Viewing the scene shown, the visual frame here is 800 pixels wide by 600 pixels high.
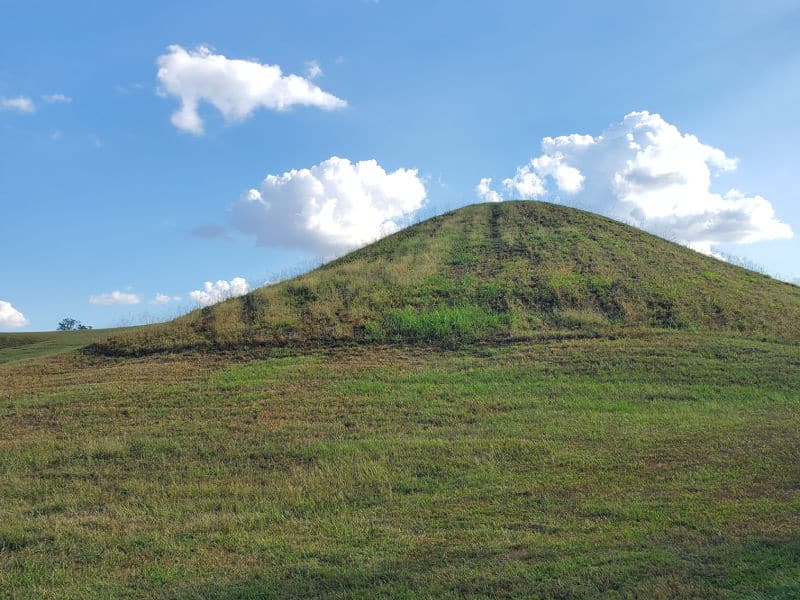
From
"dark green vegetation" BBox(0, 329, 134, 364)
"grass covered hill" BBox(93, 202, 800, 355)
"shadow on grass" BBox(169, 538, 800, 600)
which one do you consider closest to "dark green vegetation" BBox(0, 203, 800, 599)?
"shadow on grass" BBox(169, 538, 800, 600)

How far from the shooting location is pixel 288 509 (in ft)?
26.9

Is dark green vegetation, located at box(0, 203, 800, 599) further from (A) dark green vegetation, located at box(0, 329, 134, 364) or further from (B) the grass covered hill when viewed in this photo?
(A) dark green vegetation, located at box(0, 329, 134, 364)

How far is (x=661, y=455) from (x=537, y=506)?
10.8 ft

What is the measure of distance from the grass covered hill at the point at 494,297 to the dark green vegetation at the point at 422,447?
6.3 inches

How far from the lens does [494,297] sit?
76.3 ft

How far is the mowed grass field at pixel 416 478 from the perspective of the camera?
6043mm

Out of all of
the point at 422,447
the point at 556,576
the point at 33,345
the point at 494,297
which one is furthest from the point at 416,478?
the point at 33,345

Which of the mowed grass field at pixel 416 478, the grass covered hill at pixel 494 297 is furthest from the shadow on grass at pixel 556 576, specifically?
the grass covered hill at pixel 494 297

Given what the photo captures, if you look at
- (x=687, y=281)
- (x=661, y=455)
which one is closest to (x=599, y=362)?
(x=661, y=455)

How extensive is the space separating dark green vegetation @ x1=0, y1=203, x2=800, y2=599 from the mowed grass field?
1.8 inches

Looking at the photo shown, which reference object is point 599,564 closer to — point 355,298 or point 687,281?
point 355,298

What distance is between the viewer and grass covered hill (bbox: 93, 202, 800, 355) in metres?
20.9

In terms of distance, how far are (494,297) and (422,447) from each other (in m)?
13.2

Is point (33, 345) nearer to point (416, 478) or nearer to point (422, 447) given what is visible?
point (422, 447)
